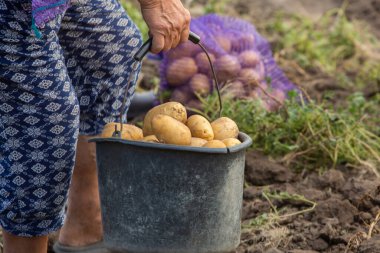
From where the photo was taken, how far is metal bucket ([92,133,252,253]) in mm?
2387

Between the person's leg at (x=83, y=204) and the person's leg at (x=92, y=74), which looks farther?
the person's leg at (x=83, y=204)

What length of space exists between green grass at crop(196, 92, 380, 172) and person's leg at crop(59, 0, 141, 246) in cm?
112

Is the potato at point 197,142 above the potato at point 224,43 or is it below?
below

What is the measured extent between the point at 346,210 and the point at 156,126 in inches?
46.3

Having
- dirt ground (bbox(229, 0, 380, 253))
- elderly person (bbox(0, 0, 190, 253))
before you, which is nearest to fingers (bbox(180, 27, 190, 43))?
elderly person (bbox(0, 0, 190, 253))

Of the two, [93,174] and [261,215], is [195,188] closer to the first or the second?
[93,174]

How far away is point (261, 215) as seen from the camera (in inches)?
136

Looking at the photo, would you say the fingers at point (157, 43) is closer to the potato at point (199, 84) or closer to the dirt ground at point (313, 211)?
the dirt ground at point (313, 211)

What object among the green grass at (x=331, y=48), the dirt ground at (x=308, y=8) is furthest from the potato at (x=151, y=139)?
the dirt ground at (x=308, y=8)

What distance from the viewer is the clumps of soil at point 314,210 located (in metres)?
3.13

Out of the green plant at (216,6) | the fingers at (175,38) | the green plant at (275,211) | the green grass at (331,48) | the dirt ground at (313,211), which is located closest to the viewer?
the fingers at (175,38)

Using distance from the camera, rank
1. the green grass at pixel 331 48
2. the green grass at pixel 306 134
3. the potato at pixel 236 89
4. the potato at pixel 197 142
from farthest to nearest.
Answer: the green grass at pixel 331 48 < the potato at pixel 236 89 < the green grass at pixel 306 134 < the potato at pixel 197 142

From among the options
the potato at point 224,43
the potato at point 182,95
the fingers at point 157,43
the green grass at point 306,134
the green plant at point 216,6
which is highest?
the green plant at point 216,6

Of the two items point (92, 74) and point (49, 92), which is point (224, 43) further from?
→ point (49, 92)
